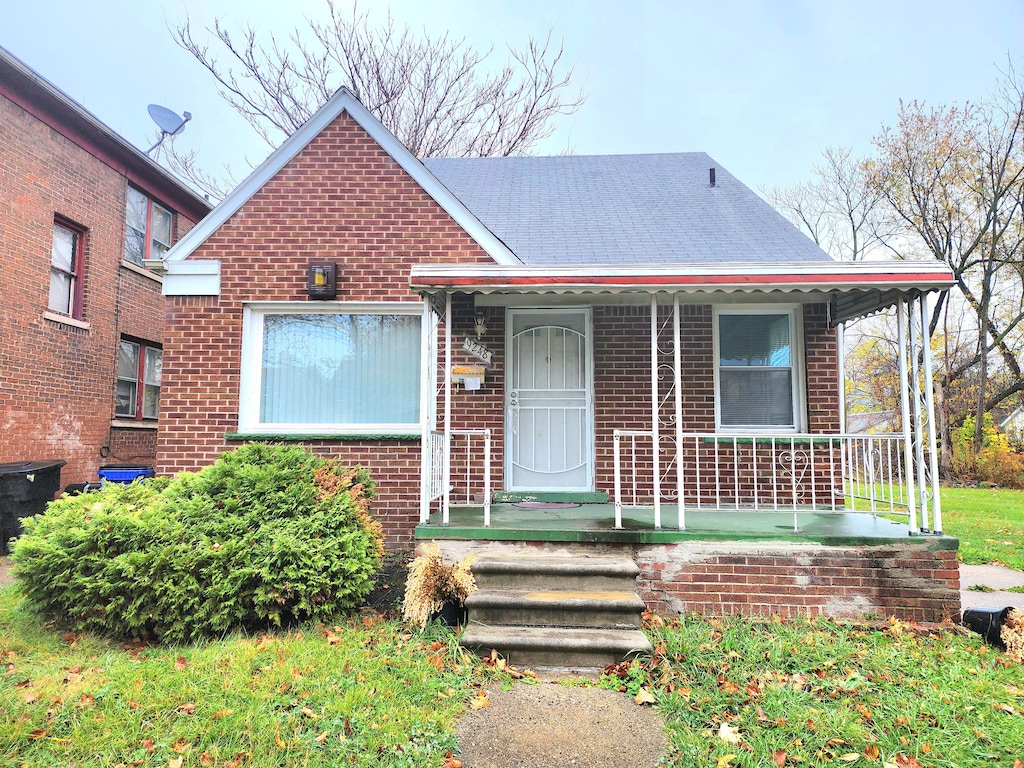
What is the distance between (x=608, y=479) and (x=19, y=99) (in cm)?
998

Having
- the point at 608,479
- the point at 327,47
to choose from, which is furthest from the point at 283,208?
the point at 327,47

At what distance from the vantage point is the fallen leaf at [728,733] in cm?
301

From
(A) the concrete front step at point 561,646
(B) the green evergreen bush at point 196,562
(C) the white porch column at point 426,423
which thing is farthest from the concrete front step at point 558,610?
(C) the white porch column at point 426,423

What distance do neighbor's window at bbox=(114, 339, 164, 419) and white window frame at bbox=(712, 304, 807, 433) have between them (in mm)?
9626

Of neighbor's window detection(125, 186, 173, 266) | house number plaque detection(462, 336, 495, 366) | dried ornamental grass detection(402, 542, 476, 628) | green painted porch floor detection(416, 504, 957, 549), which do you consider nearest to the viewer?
dried ornamental grass detection(402, 542, 476, 628)

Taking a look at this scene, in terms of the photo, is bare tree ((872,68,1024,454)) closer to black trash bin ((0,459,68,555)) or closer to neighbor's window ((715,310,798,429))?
neighbor's window ((715,310,798,429))

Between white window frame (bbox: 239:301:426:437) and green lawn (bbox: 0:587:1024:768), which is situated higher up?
white window frame (bbox: 239:301:426:437)

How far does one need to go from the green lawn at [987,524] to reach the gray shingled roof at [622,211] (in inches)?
172

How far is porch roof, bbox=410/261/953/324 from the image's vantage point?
15.9 feet

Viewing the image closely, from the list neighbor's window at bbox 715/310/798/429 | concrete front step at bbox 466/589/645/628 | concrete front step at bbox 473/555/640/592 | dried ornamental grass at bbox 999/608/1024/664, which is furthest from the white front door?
dried ornamental grass at bbox 999/608/1024/664

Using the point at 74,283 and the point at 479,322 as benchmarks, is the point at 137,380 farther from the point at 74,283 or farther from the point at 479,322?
the point at 479,322

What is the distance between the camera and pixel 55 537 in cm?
426

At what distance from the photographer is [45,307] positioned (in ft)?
30.4

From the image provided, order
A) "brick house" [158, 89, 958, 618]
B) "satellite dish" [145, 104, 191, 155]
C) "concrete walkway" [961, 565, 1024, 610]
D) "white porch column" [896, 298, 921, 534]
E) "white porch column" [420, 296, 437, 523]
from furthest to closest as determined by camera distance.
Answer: "satellite dish" [145, 104, 191, 155] → "brick house" [158, 89, 958, 618] → "concrete walkway" [961, 565, 1024, 610] → "white porch column" [420, 296, 437, 523] → "white porch column" [896, 298, 921, 534]
